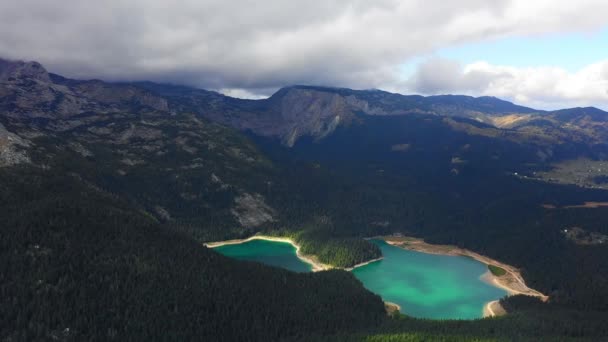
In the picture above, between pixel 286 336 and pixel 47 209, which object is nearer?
pixel 286 336

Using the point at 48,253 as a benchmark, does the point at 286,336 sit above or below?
below

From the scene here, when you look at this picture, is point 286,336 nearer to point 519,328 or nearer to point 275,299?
point 275,299

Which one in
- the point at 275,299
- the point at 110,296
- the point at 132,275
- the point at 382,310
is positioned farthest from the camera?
the point at 382,310

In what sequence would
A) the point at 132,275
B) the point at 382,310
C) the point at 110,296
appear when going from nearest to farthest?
the point at 110,296 < the point at 132,275 < the point at 382,310

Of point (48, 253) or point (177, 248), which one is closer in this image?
point (48, 253)

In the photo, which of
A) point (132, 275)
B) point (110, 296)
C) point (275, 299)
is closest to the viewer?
point (110, 296)

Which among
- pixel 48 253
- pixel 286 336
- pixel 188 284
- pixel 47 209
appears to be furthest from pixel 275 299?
pixel 47 209

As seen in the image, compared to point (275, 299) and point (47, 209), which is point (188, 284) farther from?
point (47, 209)

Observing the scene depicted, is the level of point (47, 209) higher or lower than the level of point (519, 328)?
higher


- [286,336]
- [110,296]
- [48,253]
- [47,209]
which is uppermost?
[47,209]

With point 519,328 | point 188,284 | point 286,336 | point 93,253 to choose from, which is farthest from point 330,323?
point 93,253
